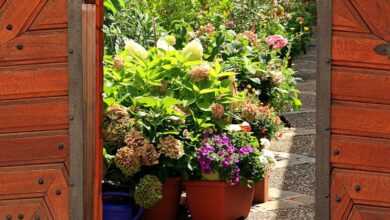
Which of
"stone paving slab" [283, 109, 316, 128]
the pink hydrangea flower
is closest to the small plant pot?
the pink hydrangea flower

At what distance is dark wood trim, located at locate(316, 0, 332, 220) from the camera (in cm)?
444

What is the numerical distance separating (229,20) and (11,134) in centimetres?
432

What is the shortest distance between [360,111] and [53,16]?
151 cm

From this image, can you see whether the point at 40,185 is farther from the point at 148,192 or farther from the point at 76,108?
the point at 148,192

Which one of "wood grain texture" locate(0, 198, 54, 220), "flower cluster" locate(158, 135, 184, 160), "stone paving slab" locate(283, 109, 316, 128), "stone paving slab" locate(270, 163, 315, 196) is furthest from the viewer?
"stone paving slab" locate(283, 109, 316, 128)

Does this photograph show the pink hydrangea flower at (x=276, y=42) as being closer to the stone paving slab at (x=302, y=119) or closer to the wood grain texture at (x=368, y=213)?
the stone paving slab at (x=302, y=119)

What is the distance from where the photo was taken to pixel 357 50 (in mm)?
4438

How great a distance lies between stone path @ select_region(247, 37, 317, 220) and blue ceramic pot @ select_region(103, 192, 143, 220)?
838 millimetres

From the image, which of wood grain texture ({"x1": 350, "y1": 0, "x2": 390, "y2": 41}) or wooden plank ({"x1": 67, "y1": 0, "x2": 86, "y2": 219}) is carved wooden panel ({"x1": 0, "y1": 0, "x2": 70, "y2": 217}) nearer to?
wooden plank ({"x1": 67, "y1": 0, "x2": 86, "y2": 219})

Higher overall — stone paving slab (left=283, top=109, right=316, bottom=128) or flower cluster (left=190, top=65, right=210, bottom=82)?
flower cluster (left=190, top=65, right=210, bottom=82)

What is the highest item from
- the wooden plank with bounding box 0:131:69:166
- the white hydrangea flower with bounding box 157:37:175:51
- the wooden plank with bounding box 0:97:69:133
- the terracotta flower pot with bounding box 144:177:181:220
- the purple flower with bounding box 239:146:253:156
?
the white hydrangea flower with bounding box 157:37:175:51

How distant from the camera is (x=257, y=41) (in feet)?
24.6

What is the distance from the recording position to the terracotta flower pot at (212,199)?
234 inches

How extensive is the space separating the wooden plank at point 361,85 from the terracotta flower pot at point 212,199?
5.31 ft
